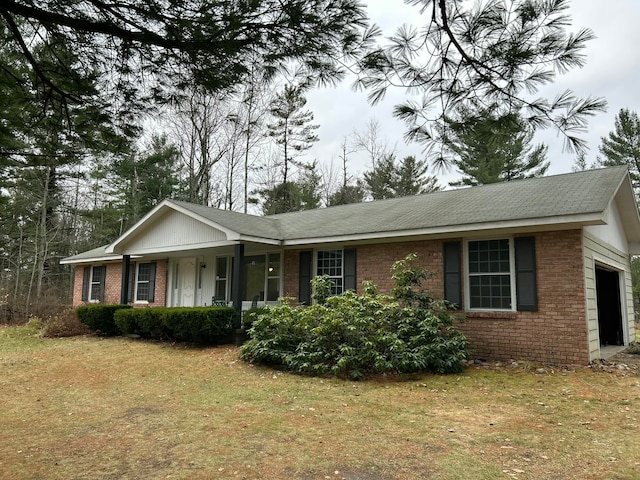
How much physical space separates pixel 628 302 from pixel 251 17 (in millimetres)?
12592

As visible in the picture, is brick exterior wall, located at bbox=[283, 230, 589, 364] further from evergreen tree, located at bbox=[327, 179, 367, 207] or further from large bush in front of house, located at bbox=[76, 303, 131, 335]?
evergreen tree, located at bbox=[327, 179, 367, 207]

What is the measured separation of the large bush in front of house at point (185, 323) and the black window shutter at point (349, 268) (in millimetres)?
2899

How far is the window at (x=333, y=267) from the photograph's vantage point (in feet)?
37.0

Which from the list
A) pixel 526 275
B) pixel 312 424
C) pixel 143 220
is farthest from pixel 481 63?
pixel 143 220

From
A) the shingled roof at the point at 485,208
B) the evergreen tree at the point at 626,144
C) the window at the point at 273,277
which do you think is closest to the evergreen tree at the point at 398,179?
the evergreen tree at the point at 626,144

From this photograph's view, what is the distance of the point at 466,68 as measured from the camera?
405 centimetres

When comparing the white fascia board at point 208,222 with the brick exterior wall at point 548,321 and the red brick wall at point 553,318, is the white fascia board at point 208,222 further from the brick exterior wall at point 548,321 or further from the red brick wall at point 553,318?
the red brick wall at point 553,318

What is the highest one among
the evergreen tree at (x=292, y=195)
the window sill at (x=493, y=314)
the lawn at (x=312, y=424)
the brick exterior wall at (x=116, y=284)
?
the evergreen tree at (x=292, y=195)

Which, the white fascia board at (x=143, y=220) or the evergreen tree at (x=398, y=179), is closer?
the white fascia board at (x=143, y=220)

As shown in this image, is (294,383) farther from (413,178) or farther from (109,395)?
(413,178)

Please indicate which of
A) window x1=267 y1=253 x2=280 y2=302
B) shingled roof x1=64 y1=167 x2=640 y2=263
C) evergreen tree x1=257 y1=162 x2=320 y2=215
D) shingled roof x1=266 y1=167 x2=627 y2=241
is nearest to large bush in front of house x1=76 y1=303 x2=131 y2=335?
shingled roof x1=64 y1=167 x2=640 y2=263

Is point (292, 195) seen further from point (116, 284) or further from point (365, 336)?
point (365, 336)

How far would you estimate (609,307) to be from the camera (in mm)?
12008

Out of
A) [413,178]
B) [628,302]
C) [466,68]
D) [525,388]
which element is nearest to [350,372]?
[525,388]
